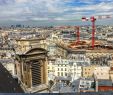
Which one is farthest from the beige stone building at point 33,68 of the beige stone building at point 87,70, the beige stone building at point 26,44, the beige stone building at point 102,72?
the beige stone building at point 87,70

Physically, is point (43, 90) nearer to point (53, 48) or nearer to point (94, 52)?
point (94, 52)

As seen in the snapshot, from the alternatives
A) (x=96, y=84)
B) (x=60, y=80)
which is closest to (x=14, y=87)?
(x=96, y=84)

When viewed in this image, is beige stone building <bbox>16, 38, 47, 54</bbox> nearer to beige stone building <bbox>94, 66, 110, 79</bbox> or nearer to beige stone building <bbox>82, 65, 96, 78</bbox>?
beige stone building <bbox>94, 66, 110, 79</bbox>

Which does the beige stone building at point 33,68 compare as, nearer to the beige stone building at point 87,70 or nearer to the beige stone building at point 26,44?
the beige stone building at point 26,44

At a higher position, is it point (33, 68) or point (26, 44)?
point (26, 44)

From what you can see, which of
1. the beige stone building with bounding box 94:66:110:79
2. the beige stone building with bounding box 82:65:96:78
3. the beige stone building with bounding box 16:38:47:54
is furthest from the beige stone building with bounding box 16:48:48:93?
the beige stone building with bounding box 82:65:96:78

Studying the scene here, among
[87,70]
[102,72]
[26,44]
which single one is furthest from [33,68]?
[87,70]

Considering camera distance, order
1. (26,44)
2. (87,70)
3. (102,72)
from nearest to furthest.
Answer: (26,44) → (102,72) → (87,70)

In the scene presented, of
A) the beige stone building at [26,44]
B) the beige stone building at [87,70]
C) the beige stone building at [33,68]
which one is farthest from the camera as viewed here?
the beige stone building at [87,70]

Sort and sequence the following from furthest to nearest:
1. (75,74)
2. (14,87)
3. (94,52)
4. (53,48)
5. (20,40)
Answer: (53,48) < (94,52) < (75,74) < (20,40) < (14,87)

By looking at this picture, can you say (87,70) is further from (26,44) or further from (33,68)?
(26,44)

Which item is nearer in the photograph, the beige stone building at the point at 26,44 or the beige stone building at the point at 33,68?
the beige stone building at the point at 26,44
